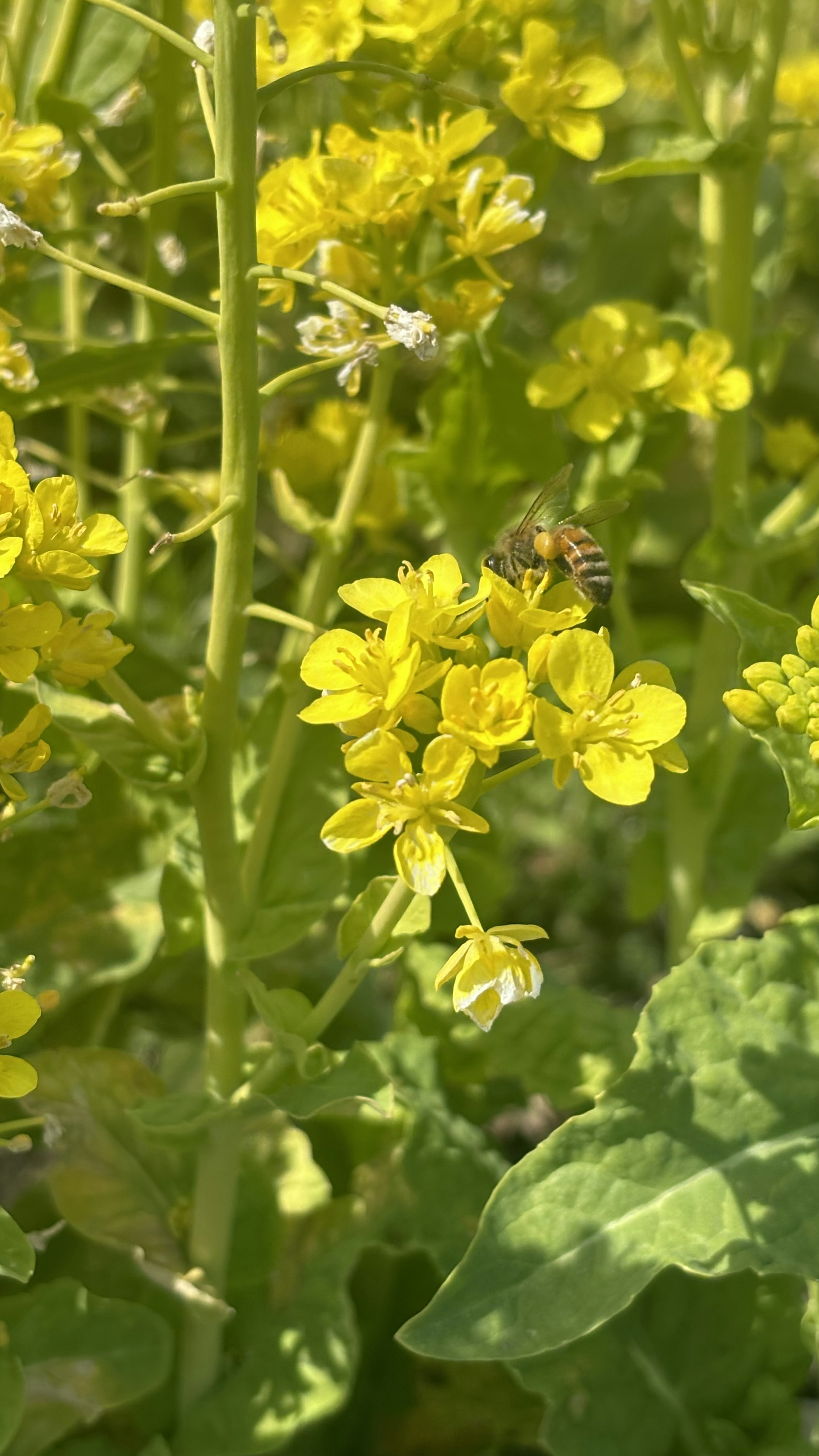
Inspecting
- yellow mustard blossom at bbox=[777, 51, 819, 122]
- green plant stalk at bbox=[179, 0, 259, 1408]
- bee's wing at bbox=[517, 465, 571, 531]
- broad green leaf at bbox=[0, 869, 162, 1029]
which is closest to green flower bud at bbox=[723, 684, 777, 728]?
bee's wing at bbox=[517, 465, 571, 531]

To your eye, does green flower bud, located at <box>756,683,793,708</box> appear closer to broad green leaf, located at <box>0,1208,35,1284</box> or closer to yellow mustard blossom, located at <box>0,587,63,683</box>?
yellow mustard blossom, located at <box>0,587,63,683</box>

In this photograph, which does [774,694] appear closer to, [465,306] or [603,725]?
[603,725]

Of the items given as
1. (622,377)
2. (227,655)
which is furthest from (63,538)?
(622,377)

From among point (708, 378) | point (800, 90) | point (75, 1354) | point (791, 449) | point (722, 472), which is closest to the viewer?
point (75, 1354)

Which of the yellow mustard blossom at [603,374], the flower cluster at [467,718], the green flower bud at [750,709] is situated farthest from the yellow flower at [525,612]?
the yellow mustard blossom at [603,374]

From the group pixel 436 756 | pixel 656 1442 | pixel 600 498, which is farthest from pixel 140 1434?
pixel 600 498

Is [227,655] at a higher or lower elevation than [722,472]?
higher

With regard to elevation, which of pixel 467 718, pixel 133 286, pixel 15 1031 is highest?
pixel 133 286

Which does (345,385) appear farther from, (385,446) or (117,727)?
(385,446)
